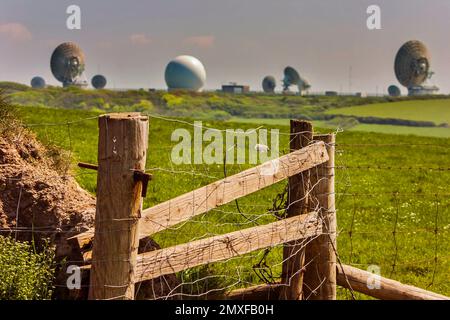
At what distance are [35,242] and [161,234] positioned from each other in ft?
13.1

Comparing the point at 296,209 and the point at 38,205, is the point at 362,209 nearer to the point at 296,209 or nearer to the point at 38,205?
the point at 296,209

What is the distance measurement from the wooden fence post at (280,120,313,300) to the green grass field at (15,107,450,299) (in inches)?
10.2

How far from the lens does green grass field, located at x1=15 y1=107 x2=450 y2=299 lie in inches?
432

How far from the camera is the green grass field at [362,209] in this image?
11.0 meters

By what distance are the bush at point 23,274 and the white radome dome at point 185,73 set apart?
6790 inches

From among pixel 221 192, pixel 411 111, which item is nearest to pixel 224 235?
pixel 221 192

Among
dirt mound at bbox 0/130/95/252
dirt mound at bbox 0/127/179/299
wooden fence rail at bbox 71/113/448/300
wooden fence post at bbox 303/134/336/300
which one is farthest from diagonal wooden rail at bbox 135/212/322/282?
dirt mound at bbox 0/130/95/252

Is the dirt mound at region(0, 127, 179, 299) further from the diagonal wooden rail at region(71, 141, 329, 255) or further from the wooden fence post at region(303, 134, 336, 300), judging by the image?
the wooden fence post at region(303, 134, 336, 300)

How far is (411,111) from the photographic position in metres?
134

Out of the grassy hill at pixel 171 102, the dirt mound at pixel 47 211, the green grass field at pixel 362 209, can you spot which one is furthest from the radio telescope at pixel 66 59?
the dirt mound at pixel 47 211

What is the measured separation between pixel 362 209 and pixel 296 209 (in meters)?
10.0

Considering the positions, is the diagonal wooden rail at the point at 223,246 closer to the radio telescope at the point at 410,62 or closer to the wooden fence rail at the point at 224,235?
the wooden fence rail at the point at 224,235

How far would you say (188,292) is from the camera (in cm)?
882

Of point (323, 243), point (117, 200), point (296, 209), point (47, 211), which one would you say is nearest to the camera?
point (117, 200)
